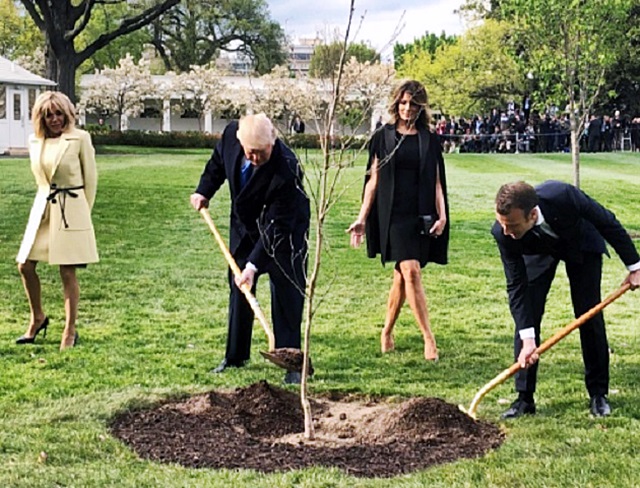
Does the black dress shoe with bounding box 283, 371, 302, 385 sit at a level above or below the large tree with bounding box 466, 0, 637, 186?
below

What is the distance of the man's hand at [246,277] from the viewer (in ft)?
23.3

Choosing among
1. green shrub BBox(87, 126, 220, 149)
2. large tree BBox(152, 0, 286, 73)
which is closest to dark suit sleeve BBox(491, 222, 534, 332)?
green shrub BBox(87, 126, 220, 149)

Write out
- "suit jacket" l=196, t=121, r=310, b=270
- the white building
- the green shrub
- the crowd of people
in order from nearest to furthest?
"suit jacket" l=196, t=121, r=310, b=270, the white building, the crowd of people, the green shrub

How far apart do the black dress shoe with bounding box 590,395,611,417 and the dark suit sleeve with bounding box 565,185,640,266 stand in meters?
0.89

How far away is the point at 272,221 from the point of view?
284 inches

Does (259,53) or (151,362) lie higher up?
(259,53)

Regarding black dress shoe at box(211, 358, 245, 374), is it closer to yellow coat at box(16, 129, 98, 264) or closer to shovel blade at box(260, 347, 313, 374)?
shovel blade at box(260, 347, 313, 374)

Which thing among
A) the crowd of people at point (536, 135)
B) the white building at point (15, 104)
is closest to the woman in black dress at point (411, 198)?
the white building at point (15, 104)

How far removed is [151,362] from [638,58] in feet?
151

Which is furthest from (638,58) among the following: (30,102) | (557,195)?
(557,195)

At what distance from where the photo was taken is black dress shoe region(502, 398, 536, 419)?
630 cm

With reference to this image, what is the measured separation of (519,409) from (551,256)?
92 cm

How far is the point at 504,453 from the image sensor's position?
18.0 feet

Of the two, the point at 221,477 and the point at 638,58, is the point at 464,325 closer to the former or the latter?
the point at 221,477
